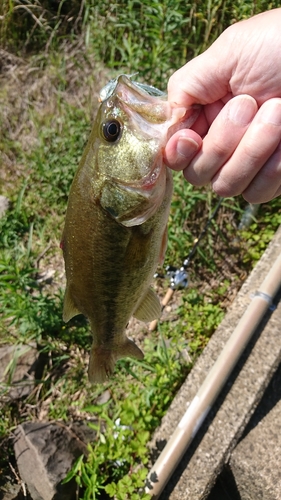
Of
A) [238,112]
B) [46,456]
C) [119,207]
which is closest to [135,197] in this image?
[119,207]

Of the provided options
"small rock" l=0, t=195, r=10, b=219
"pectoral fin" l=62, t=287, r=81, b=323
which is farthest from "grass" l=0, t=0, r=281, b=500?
"pectoral fin" l=62, t=287, r=81, b=323

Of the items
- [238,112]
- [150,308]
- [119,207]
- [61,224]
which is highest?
[238,112]

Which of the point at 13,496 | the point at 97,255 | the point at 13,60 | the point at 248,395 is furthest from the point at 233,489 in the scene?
the point at 13,60

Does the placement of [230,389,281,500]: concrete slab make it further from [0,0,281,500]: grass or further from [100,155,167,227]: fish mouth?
[100,155,167,227]: fish mouth

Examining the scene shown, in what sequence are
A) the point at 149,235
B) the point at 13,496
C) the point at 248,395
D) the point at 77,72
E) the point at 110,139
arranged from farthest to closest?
1. the point at 77,72
2. the point at 13,496
3. the point at 248,395
4. the point at 149,235
5. the point at 110,139

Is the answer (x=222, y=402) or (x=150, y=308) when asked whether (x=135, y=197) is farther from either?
(x=222, y=402)

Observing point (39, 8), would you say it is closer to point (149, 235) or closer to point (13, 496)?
point (149, 235)

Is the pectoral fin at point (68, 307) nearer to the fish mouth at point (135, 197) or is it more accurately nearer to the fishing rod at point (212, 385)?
the fish mouth at point (135, 197)
